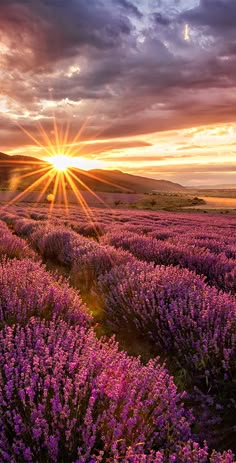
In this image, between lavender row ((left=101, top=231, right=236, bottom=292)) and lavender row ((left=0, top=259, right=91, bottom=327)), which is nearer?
lavender row ((left=0, top=259, right=91, bottom=327))

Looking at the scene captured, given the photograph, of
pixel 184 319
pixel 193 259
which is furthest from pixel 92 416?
pixel 193 259

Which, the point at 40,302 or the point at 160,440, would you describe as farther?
the point at 40,302

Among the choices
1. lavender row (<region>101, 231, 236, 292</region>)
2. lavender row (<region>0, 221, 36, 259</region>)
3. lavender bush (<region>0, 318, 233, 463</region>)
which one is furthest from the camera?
lavender row (<region>0, 221, 36, 259</region>)

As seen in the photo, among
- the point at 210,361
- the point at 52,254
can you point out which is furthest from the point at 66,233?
the point at 210,361

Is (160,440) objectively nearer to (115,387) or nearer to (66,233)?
(115,387)

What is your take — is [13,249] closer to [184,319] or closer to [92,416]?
[184,319]

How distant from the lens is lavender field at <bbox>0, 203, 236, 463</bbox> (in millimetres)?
1596

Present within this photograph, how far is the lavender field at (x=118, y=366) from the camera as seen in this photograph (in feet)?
5.24

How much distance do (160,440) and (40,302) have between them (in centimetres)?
165

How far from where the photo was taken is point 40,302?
310 cm

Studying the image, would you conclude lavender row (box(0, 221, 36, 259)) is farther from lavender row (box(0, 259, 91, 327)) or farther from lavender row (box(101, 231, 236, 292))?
lavender row (box(0, 259, 91, 327))

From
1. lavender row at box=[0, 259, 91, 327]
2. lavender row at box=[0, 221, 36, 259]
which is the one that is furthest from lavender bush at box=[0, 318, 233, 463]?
lavender row at box=[0, 221, 36, 259]

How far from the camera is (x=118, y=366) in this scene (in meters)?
1.96

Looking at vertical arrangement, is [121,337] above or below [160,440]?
below
